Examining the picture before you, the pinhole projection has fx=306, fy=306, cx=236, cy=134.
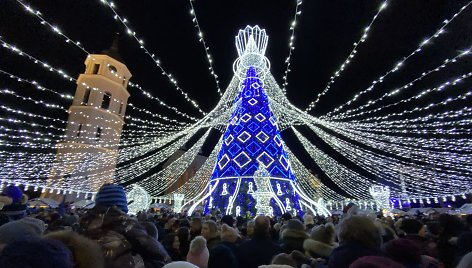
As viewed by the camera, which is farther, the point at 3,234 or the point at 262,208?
the point at 262,208

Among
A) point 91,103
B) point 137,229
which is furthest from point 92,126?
point 137,229

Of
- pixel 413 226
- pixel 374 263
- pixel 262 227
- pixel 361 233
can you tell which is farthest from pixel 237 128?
pixel 374 263

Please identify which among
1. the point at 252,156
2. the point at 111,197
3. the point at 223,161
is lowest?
the point at 111,197

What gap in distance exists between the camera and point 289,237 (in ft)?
12.2

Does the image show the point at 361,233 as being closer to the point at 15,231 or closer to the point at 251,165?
the point at 15,231

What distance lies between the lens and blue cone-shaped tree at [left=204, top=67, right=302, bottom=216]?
43.7 ft

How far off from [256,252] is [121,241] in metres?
1.90

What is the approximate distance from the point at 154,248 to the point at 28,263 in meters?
0.94

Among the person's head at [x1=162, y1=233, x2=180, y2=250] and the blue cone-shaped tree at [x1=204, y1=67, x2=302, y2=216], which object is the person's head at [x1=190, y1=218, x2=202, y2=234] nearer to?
the person's head at [x1=162, y1=233, x2=180, y2=250]

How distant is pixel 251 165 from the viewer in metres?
13.9

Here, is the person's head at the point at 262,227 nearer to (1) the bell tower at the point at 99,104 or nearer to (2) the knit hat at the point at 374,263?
(2) the knit hat at the point at 374,263

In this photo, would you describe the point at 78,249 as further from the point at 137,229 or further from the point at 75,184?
the point at 75,184

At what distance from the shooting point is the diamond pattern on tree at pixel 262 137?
14.4 m

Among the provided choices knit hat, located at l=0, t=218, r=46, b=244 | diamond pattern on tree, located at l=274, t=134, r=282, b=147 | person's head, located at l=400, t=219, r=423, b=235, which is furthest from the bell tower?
knit hat, located at l=0, t=218, r=46, b=244
